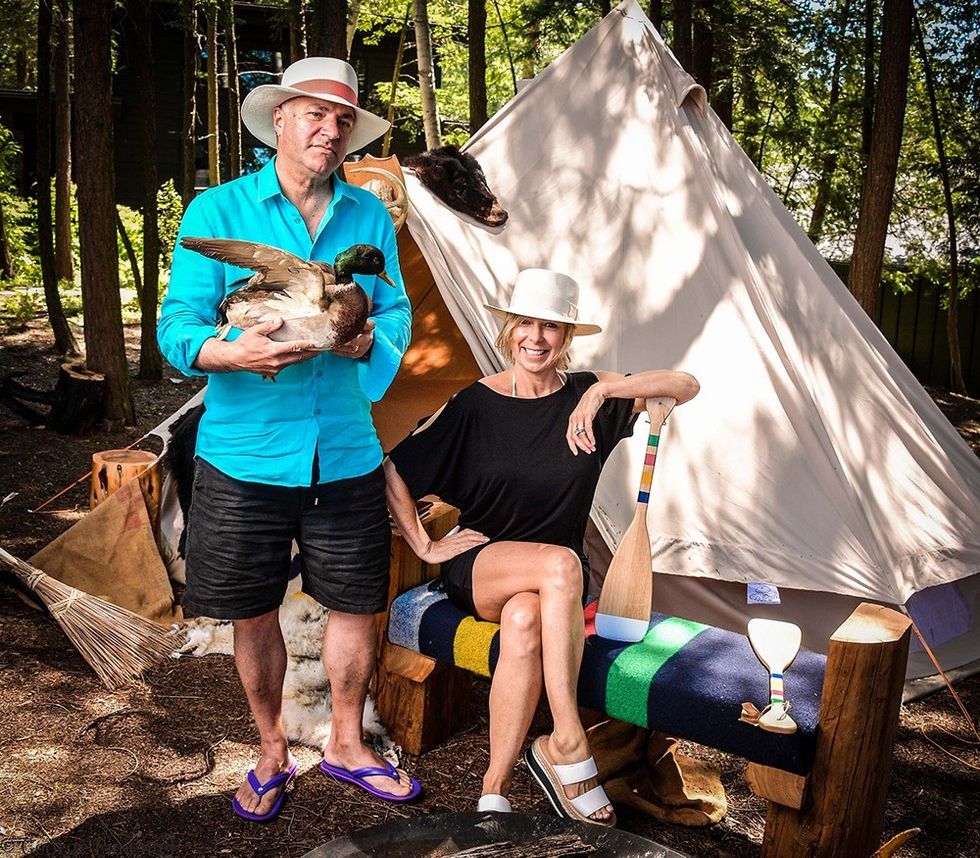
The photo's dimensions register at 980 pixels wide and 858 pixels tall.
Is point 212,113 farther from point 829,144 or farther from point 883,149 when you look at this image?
point 883,149

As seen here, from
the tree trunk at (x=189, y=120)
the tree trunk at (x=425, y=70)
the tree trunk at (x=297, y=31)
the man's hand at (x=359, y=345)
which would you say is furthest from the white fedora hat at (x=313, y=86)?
the tree trunk at (x=297, y=31)

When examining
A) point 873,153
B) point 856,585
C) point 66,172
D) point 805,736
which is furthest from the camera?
point 66,172

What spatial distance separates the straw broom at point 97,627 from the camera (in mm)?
3361

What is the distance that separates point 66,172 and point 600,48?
26.6 feet

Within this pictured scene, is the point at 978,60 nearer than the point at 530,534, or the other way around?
the point at 530,534

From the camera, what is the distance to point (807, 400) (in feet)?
11.5

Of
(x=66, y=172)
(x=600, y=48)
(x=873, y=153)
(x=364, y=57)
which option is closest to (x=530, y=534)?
(x=600, y=48)

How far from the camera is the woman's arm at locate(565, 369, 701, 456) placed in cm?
261

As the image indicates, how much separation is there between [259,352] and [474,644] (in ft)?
3.42

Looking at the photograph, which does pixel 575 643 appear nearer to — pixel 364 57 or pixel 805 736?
pixel 805 736

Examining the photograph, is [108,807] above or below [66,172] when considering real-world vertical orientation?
below

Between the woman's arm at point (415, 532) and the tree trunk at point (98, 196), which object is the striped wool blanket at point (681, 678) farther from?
the tree trunk at point (98, 196)

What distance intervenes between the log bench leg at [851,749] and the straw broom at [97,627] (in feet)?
6.97

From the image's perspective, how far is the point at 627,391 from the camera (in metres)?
2.67
